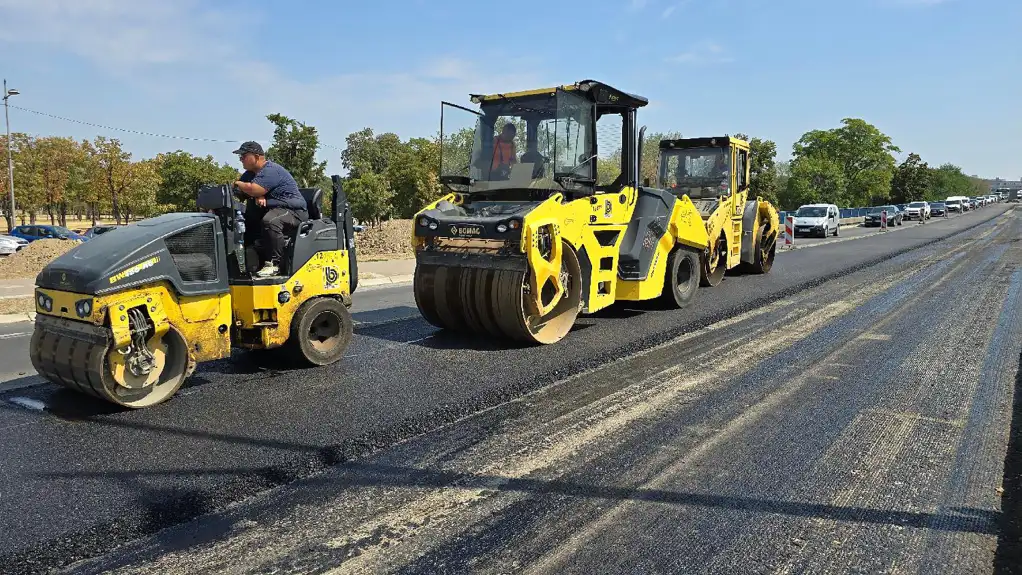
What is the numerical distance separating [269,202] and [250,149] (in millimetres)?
440

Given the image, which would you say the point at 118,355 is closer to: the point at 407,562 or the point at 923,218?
the point at 407,562

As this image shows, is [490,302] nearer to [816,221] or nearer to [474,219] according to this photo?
[474,219]

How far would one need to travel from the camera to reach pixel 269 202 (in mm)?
5504

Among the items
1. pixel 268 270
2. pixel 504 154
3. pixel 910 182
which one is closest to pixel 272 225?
pixel 268 270

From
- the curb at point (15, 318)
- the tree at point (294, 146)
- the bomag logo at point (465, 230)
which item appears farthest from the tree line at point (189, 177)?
the bomag logo at point (465, 230)

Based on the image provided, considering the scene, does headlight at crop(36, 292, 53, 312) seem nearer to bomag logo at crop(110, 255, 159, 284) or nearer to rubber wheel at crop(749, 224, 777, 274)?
bomag logo at crop(110, 255, 159, 284)

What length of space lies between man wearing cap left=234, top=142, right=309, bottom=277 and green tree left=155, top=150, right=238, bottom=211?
27584mm

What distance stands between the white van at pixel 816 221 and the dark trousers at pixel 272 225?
86.0 feet

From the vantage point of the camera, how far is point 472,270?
21.3 ft

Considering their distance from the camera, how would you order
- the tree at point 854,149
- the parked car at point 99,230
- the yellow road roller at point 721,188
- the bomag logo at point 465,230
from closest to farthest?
1. the parked car at point 99,230
2. the bomag logo at point 465,230
3. the yellow road roller at point 721,188
4. the tree at point 854,149

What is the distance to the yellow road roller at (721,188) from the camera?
A: 37.2 ft

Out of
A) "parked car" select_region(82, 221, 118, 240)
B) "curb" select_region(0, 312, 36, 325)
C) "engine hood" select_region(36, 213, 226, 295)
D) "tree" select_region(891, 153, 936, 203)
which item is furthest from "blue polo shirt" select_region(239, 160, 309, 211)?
"tree" select_region(891, 153, 936, 203)

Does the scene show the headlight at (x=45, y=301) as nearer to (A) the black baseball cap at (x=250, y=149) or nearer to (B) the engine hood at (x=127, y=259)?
(B) the engine hood at (x=127, y=259)

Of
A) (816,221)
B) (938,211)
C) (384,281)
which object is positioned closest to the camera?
(384,281)
